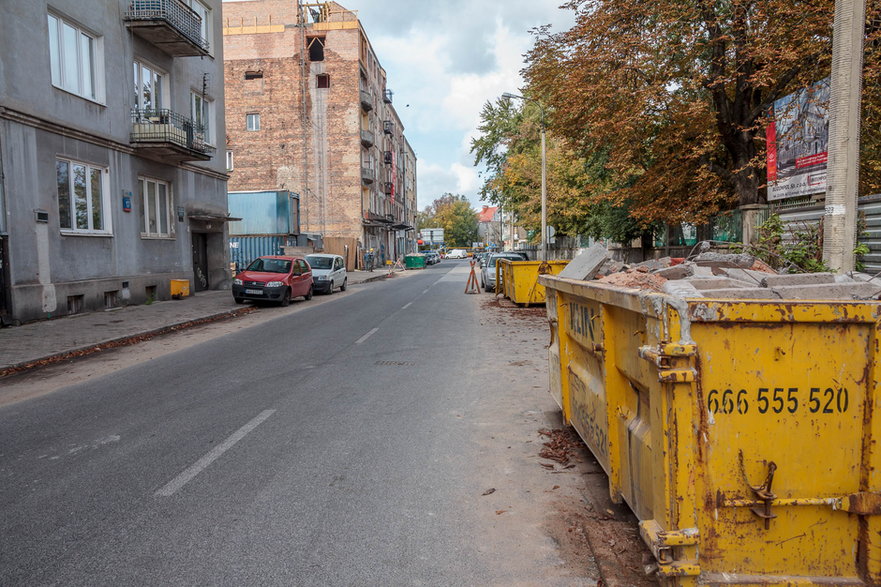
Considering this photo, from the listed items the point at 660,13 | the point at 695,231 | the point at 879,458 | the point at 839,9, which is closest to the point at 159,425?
the point at 879,458

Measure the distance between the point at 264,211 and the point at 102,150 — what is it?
65.8 ft

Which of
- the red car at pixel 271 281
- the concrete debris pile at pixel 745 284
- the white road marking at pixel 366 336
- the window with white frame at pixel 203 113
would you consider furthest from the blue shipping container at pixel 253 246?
the concrete debris pile at pixel 745 284

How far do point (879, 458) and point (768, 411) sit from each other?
1.74 feet

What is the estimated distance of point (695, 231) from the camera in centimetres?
2136

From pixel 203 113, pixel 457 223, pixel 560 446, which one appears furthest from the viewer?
pixel 457 223

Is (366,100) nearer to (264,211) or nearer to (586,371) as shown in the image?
(264,211)

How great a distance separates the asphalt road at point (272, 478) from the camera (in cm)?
329

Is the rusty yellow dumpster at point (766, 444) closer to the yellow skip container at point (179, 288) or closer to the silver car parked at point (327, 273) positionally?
the yellow skip container at point (179, 288)

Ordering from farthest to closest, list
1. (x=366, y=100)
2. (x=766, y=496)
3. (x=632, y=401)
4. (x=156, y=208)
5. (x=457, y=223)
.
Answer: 1. (x=457, y=223)
2. (x=366, y=100)
3. (x=156, y=208)
4. (x=632, y=401)
5. (x=766, y=496)

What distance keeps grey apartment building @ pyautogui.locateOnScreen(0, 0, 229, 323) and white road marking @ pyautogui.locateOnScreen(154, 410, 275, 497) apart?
10433mm

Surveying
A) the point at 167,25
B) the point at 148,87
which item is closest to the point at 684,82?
the point at 167,25

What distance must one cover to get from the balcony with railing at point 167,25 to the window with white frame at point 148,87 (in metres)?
0.86

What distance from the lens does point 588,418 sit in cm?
449

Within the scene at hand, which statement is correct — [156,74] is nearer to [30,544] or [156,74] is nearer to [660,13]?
[660,13]
